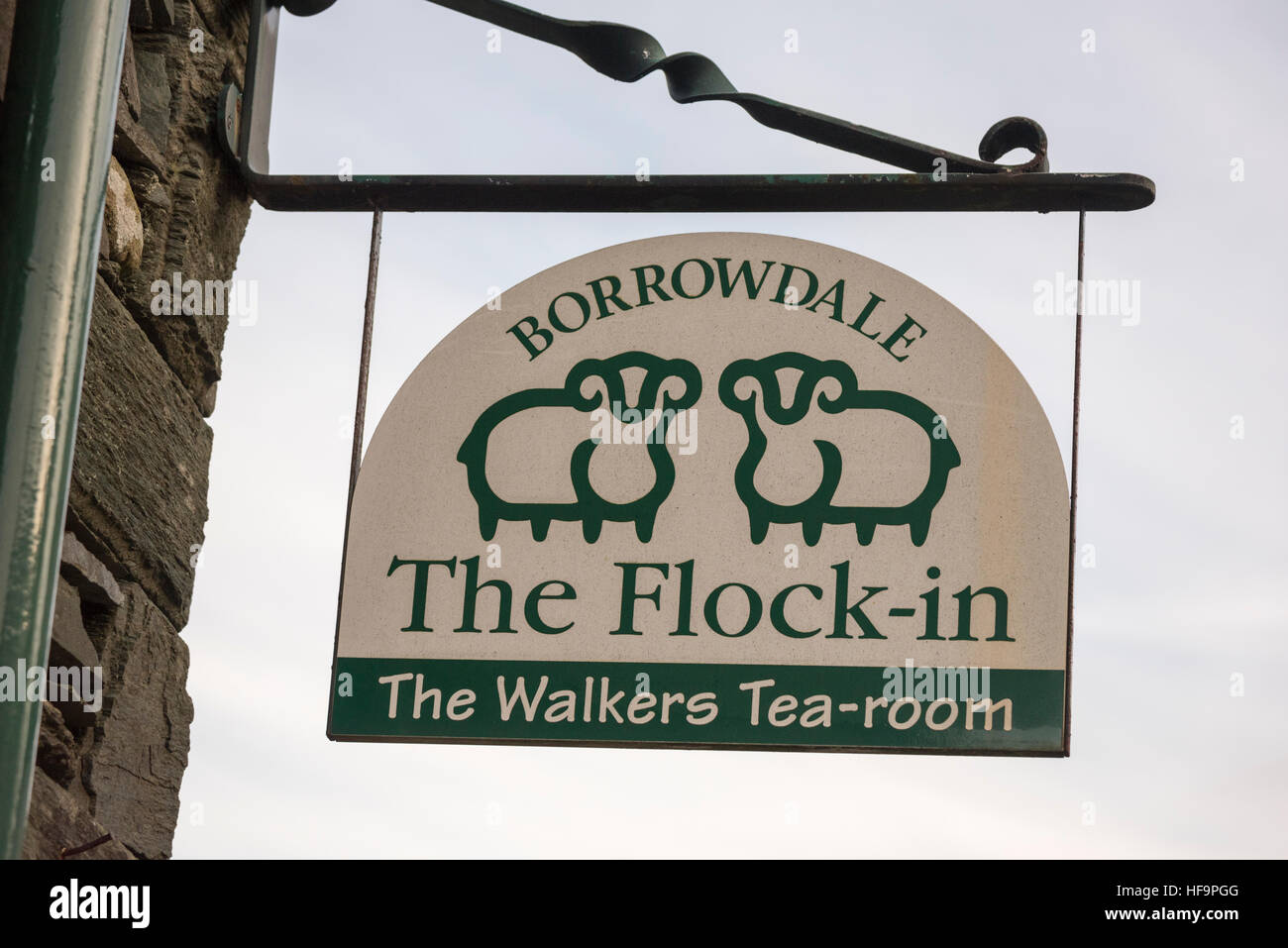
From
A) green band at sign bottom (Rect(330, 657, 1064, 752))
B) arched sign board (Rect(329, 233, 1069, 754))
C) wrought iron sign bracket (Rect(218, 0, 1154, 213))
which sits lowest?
green band at sign bottom (Rect(330, 657, 1064, 752))

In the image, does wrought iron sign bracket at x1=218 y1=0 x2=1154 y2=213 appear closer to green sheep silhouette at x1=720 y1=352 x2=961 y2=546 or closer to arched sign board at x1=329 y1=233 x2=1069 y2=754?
arched sign board at x1=329 y1=233 x2=1069 y2=754

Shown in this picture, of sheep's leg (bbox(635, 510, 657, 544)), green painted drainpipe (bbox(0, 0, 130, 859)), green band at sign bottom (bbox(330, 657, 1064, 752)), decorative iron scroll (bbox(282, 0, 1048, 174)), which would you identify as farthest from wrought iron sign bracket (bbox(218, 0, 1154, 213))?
green painted drainpipe (bbox(0, 0, 130, 859))

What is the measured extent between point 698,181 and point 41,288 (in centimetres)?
156

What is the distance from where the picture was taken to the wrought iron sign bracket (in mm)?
3322

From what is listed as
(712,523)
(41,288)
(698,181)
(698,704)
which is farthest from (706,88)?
(41,288)

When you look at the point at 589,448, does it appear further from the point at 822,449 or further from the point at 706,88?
the point at 706,88

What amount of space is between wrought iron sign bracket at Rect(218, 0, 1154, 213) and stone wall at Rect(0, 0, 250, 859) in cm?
9

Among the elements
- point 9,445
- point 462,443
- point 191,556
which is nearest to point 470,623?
point 462,443

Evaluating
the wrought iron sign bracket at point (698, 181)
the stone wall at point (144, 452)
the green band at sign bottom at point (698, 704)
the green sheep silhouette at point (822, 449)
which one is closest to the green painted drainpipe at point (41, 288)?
the stone wall at point (144, 452)

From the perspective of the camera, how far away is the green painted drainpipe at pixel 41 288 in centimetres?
198

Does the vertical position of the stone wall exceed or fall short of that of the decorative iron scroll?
it falls short

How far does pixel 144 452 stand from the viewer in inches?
121

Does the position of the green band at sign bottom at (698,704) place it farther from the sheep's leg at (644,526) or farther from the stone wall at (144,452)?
the stone wall at (144,452)
